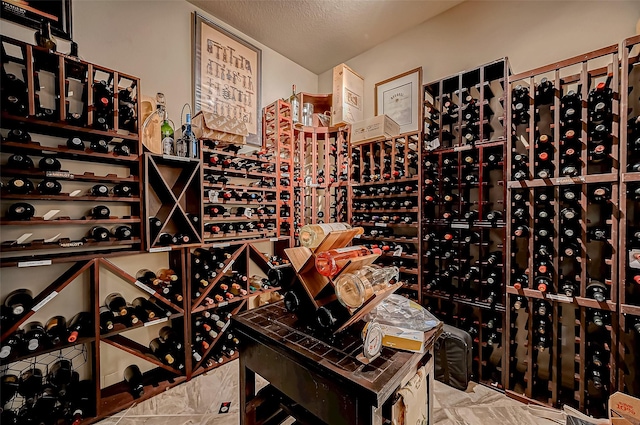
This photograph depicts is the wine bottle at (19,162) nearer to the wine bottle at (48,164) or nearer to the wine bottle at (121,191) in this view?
the wine bottle at (48,164)

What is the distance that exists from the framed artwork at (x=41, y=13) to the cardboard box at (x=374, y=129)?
273cm

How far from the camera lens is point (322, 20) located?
320 centimetres

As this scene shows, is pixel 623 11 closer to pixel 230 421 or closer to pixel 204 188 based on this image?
pixel 204 188

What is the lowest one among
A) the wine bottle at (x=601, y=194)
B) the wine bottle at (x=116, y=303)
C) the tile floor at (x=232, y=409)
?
the tile floor at (x=232, y=409)

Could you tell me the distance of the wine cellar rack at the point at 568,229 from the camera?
1898 millimetres

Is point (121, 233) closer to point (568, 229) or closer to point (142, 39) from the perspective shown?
point (142, 39)

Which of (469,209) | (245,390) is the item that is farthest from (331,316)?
(469,209)

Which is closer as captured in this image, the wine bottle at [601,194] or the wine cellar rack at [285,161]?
the wine bottle at [601,194]

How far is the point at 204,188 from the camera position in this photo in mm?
2682

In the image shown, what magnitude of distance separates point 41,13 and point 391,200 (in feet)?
11.3

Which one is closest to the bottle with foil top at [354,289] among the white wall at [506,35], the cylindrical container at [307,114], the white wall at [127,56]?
the white wall at [127,56]

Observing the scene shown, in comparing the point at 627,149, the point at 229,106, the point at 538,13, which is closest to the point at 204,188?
the point at 229,106

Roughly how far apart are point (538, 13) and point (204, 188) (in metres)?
3.67

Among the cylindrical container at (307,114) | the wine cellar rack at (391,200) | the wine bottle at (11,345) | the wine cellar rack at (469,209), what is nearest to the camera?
the wine bottle at (11,345)
